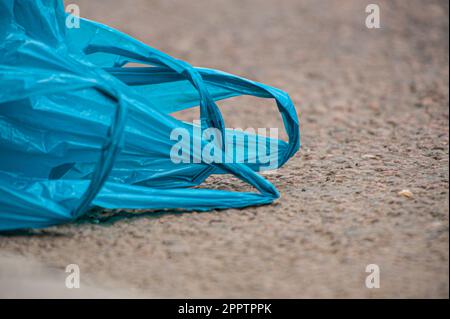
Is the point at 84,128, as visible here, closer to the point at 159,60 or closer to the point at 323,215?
the point at 159,60

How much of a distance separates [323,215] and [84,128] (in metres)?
0.84

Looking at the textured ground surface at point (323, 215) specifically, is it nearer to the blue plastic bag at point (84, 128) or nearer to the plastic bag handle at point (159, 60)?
the blue plastic bag at point (84, 128)

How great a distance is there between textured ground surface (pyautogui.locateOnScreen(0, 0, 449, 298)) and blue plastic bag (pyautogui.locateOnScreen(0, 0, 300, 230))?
0.09m

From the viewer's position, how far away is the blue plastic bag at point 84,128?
2.21 m

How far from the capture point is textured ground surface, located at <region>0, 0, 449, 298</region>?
1956 millimetres

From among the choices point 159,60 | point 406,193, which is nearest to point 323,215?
point 406,193

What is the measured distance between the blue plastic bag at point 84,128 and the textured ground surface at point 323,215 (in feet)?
0.29

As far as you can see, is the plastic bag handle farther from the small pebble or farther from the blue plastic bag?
the small pebble

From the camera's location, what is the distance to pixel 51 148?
7.67 feet

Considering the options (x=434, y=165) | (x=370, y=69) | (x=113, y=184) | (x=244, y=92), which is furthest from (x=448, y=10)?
(x=113, y=184)

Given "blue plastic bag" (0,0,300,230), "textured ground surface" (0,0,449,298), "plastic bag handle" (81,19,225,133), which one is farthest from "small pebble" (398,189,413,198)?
"plastic bag handle" (81,19,225,133)

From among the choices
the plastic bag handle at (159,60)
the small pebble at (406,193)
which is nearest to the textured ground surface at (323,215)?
the small pebble at (406,193)

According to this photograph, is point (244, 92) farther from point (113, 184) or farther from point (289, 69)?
point (289, 69)
